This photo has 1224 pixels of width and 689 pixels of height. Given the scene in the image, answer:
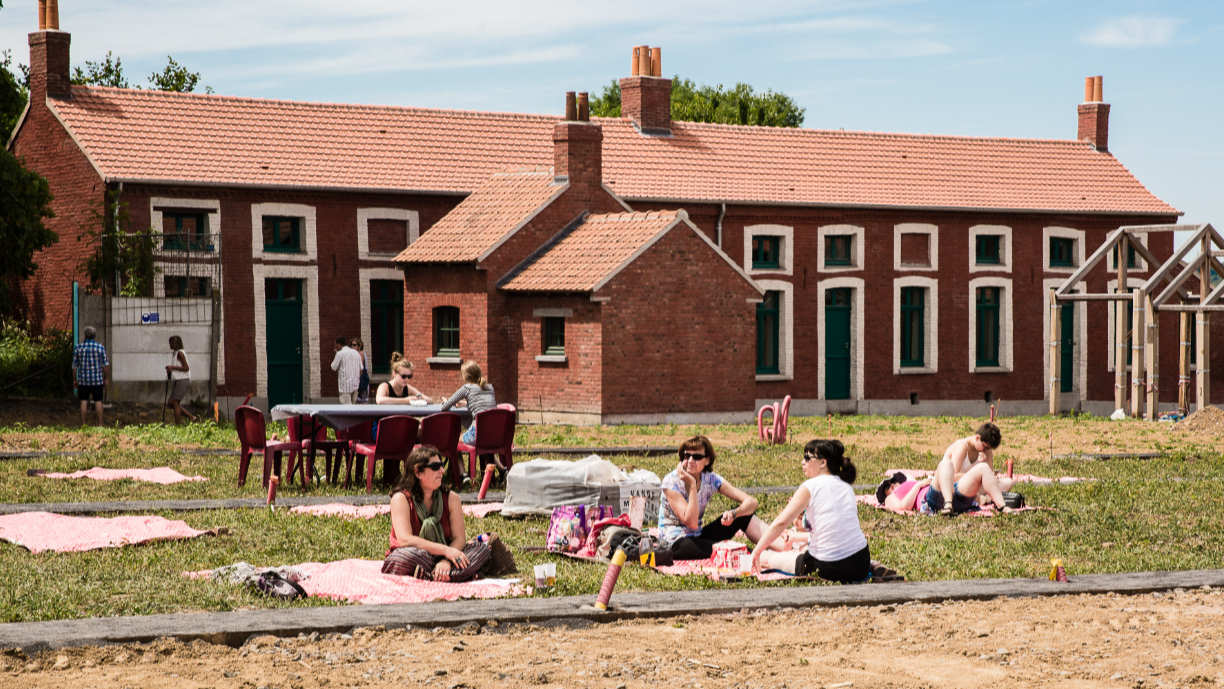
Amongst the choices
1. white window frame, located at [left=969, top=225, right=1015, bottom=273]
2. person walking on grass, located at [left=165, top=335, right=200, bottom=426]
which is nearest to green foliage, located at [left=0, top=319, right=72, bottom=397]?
person walking on grass, located at [left=165, top=335, right=200, bottom=426]

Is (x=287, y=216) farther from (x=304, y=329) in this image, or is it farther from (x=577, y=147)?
(x=577, y=147)

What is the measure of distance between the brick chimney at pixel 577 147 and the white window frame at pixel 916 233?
8.06 meters

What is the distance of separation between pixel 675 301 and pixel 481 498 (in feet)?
43.8

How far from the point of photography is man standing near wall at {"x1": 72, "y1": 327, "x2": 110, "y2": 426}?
22.7m

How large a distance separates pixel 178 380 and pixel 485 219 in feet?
23.3

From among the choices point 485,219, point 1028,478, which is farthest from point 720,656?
point 485,219

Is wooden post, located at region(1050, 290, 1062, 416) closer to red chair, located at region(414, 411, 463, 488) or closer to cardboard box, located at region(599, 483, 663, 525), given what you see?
red chair, located at region(414, 411, 463, 488)

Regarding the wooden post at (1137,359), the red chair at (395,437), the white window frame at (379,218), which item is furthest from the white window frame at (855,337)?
the red chair at (395,437)

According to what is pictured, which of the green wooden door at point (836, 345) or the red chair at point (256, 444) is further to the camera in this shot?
the green wooden door at point (836, 345)

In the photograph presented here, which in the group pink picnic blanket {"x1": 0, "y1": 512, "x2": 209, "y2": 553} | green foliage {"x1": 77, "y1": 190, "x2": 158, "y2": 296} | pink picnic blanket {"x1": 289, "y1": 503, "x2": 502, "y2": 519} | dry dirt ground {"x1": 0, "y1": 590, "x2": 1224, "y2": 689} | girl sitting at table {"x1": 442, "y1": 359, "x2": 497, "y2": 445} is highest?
green foliage {"x1": 77, "y1": 190, "x2": 158, "y2": 296}

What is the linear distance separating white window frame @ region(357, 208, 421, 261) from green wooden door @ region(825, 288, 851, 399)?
9532 mm

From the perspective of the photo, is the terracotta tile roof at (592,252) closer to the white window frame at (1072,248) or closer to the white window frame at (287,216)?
the white window frame at (287,216)

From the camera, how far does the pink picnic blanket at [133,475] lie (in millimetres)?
15570

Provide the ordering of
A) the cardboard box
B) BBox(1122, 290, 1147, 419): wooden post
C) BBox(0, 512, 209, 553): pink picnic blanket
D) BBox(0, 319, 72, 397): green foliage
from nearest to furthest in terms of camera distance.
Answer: BBox(0, 512, 209, 553): pink picnic blanket
the cardboard box
BBox(0, 319, 72, 397): green foliage
BBox(1122, 290, 1147, 419): wooden post
